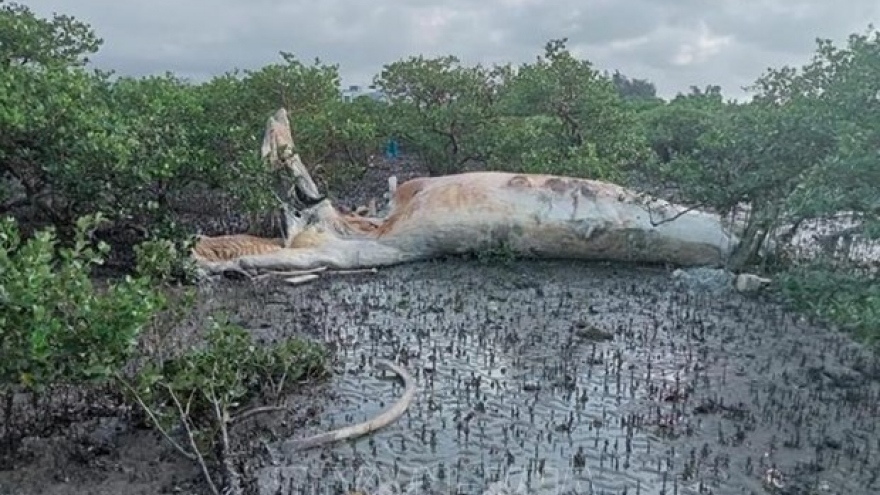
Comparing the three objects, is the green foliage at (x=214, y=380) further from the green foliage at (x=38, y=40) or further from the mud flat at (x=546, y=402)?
the green foliage at (x=38, y=40)

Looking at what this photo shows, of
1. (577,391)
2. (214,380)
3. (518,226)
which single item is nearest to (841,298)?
(577,391)

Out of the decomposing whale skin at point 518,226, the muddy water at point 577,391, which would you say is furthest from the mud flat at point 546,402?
the decomposing whale skin at point 518,226

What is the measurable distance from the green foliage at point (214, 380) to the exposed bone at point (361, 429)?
0.61m

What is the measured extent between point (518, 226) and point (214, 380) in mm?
8465

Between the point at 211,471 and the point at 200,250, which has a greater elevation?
the point at 200,250

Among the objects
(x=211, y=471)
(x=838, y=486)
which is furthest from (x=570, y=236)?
(x=211, y=471)

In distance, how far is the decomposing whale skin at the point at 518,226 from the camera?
14.5 metres

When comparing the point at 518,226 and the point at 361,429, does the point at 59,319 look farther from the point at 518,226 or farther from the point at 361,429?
the point at 518,226

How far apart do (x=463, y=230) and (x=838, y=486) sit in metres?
8.58

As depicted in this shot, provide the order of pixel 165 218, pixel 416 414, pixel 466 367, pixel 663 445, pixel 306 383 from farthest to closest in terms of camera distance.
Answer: pixel 165 218 < pixel 466 367 < pixel 306 383 < pixel 416 414 < pixel 663 445

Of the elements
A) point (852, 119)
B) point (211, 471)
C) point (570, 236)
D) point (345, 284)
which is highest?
point (852, 119)

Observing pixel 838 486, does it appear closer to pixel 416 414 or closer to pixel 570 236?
pixel 416 414

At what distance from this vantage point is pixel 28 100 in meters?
11.3

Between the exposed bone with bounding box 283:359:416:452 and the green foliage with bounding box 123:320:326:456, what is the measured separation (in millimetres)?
606
